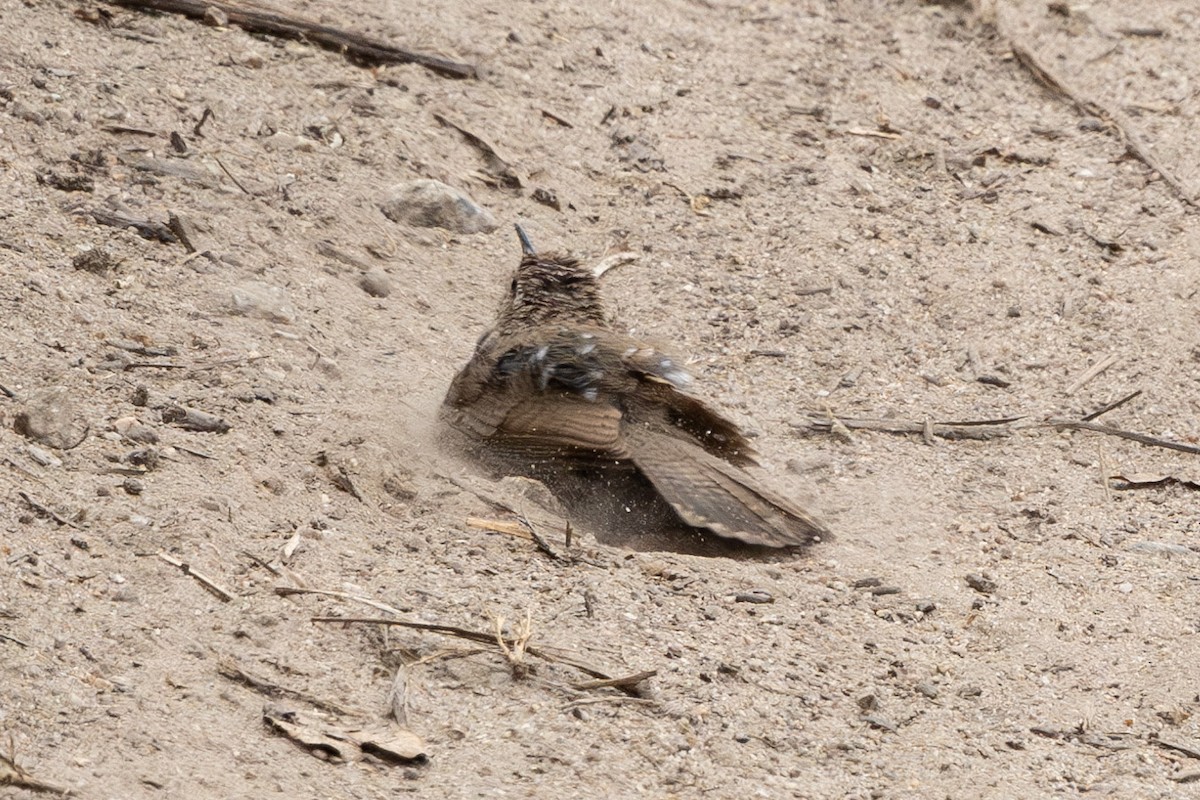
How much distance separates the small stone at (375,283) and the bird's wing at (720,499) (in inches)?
51.7

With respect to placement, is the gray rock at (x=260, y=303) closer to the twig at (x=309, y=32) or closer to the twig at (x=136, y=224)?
the twig at (x=136, y=224)

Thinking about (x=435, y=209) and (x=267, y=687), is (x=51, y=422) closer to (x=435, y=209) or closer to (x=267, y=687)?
(x=267, y=687)

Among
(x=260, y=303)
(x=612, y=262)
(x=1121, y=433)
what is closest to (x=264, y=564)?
(x=260, y=303)

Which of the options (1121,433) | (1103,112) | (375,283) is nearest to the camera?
(1121,433)

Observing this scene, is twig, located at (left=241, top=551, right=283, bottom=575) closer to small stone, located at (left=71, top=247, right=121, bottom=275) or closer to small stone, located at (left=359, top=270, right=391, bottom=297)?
small stone, located at (left=71, top=247, right=121, bottom=275)

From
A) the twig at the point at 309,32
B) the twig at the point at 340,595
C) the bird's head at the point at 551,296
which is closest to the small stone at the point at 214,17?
the twig at the point at 309,32

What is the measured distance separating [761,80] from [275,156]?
8.41ft

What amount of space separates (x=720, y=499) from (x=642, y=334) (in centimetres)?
134

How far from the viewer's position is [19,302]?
4.39 meters

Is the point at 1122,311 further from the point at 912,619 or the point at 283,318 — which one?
the point at 283,318

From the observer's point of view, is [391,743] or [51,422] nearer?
[391,743]

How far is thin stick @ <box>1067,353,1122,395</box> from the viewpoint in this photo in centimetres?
546

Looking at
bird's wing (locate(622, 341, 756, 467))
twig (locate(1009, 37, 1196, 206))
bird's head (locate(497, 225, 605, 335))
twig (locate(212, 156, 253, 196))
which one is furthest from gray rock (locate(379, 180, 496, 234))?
twig (locate(1009, 37, 1196, 206))

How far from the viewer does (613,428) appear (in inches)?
174
